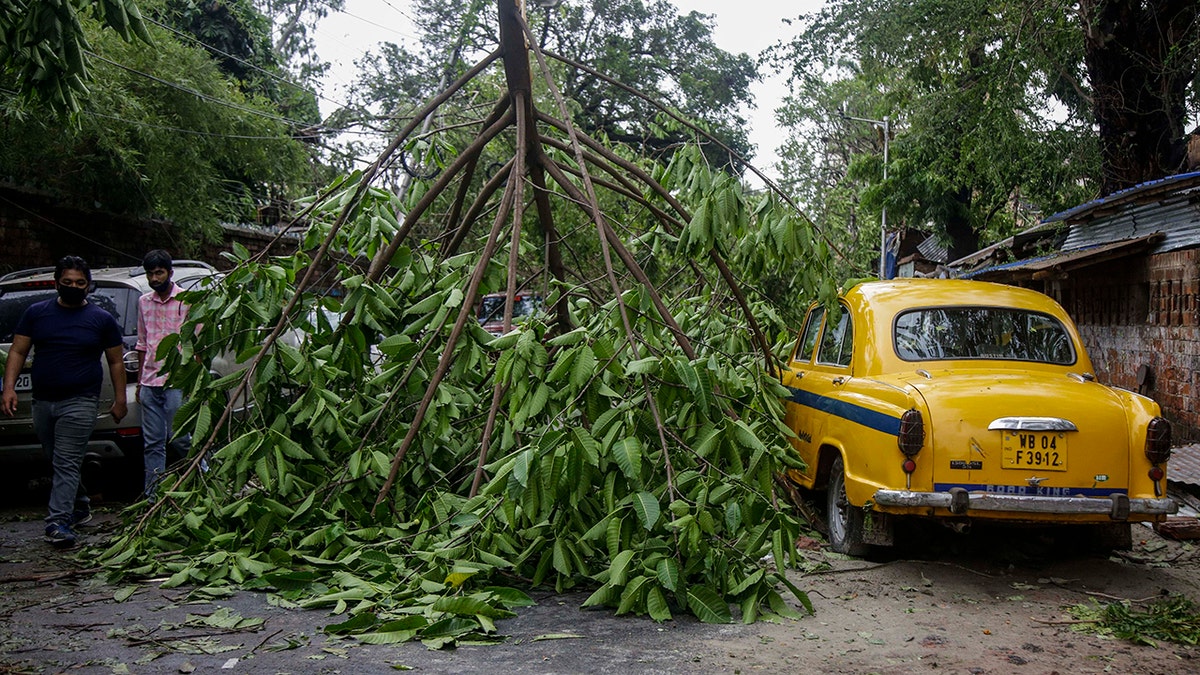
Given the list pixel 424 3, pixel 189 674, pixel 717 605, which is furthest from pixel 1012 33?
pixel 424 3

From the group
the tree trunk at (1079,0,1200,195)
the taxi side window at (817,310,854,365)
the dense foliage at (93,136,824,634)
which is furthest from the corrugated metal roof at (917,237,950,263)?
the dense foliage at (93,136,824,634)

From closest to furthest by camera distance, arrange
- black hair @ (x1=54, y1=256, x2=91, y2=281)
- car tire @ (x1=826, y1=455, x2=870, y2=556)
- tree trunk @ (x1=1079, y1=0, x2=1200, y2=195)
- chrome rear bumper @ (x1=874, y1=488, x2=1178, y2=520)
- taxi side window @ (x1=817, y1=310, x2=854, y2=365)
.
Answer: chrome rear bumper @ (x1=874, y1=488, x2=1178, y2=520) < car tire @ (x1=826, y1=455, x2=870, y2=556) < black hair @ (x1=54, y1=256, x2=91, y2=281) < taxi side window @ (x1=817, y1=310, x2=854, y2=365) < tree trunk @ (x1=1079, y1=0, x2=1200, y2=195)

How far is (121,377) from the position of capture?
7.12m

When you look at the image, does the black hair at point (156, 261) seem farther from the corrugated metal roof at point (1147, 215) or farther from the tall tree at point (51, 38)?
the corrugated metal roof at point (1147, 215)

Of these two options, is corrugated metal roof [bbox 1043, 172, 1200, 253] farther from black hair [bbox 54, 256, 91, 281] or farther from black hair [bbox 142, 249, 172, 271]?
black hair [bbox 54, 256, 91, 281]

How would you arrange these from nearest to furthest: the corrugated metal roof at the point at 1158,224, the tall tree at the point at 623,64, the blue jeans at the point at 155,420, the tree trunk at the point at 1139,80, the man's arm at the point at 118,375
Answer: the man's arm at the point at 118,375 < the blue jeans at the point at 155,420 < the corrugated metal roof at the point at 1158,224 < the tree trunk at the point at 1139,80 < the tall tree at the point at 623,64

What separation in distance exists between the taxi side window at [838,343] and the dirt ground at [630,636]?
1794mm

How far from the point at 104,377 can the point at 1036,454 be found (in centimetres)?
655

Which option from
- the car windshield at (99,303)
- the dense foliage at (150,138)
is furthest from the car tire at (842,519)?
the dense foliage at (150,138)

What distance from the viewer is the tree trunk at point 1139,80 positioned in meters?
13.0

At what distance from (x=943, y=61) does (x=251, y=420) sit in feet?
43.6

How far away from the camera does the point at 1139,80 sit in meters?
13.6

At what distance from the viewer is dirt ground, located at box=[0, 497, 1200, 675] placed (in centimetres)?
432

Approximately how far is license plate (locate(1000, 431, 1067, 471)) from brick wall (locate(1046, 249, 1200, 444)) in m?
6.01
